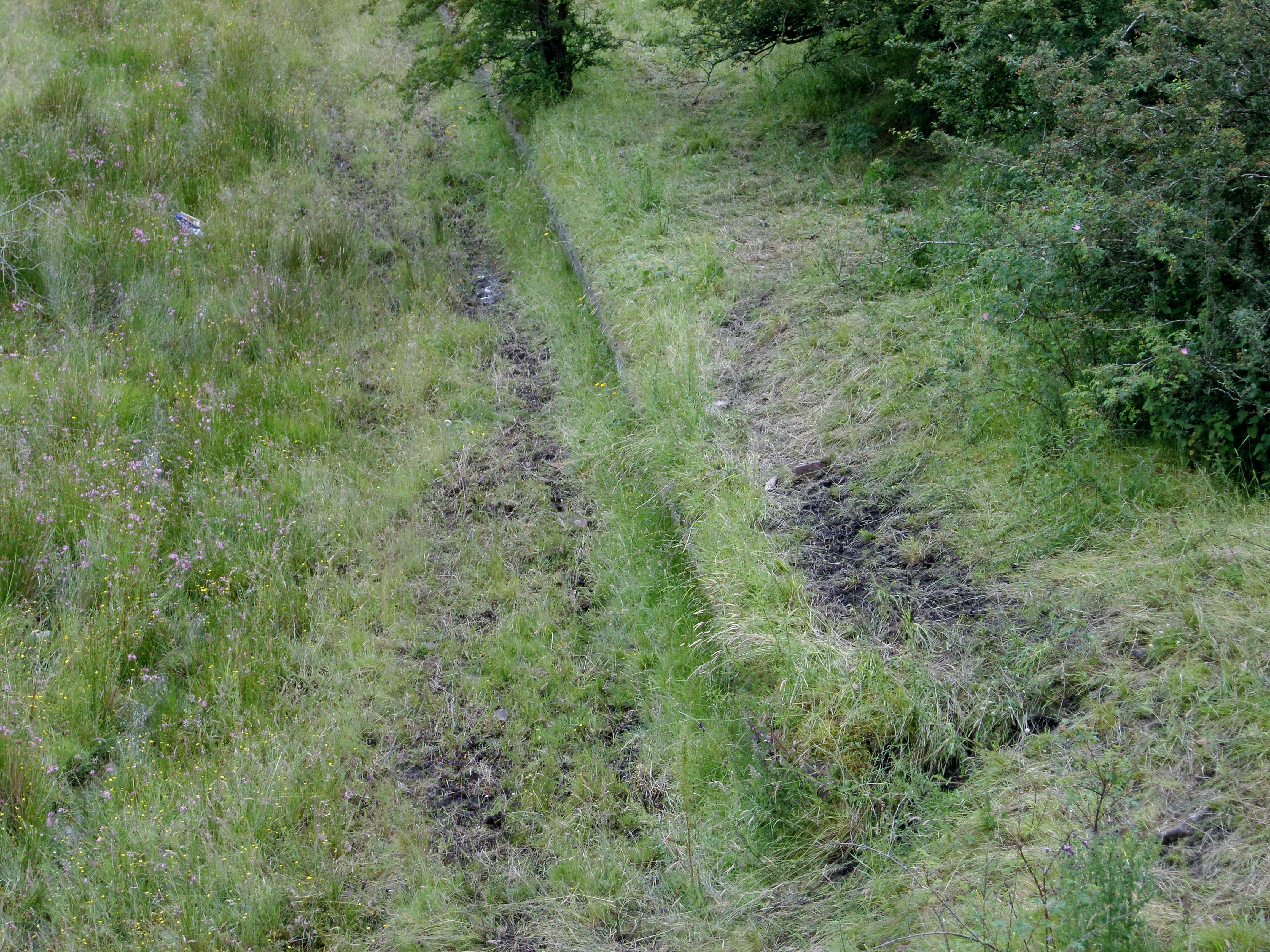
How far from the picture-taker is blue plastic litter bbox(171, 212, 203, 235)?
9172 millimetres

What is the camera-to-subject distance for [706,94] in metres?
10.6

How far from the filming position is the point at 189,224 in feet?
30.6

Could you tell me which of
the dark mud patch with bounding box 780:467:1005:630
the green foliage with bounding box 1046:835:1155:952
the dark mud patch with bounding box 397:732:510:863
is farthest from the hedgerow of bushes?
the dark mud patch with bounding box 397:732:510:863

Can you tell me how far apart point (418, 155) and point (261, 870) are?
8965 mm

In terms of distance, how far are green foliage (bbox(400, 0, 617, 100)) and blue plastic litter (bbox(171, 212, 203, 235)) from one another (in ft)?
8.79

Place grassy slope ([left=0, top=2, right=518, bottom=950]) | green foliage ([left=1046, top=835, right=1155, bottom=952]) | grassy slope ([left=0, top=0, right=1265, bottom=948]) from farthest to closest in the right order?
grassy slope ([left=0, top=2, right=518, bottom=950]), grassy slope ([left=0, top=0, right=1265, bottom=948]), green foliage ([left=1046, top=835, right=1155, bottom=952])

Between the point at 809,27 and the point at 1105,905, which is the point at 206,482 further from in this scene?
the point at 809,27

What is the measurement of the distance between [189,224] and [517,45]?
407 cm

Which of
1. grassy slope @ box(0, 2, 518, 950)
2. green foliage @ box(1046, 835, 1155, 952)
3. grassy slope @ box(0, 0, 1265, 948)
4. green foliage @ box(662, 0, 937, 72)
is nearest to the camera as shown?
green foliage @ box(1046, 835, 1155, 952)

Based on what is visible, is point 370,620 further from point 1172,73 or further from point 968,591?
point 1172,73

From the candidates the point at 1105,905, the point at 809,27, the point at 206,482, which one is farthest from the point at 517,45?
the point at 1105,905

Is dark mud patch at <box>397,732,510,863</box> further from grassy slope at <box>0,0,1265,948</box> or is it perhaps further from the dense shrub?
the dense shrub

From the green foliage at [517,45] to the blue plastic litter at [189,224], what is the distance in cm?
268

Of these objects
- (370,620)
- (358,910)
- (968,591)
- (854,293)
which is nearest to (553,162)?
(854,293)
